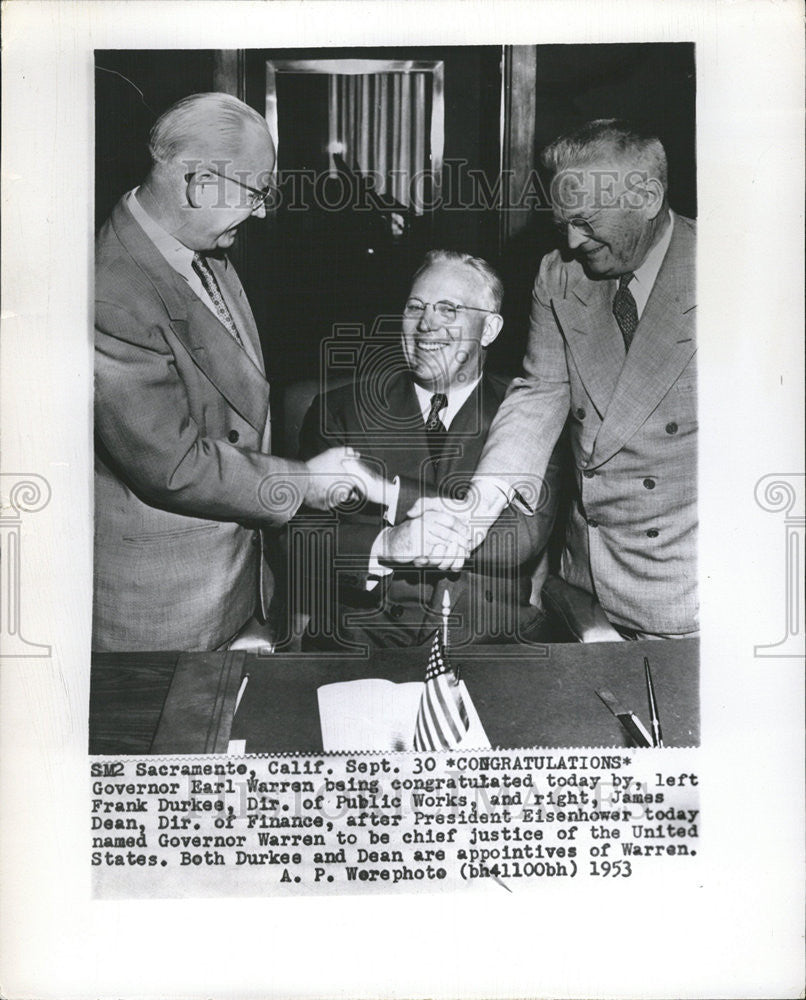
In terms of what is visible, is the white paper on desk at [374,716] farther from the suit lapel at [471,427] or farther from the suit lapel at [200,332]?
the suit lapel at [200,332]

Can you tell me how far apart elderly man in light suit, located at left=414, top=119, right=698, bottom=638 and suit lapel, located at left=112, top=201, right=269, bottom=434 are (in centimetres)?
52

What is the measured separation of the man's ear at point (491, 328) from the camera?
78.2 inches

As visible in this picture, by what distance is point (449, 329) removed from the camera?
199cm

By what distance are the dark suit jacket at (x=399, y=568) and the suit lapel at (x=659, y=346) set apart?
323mm

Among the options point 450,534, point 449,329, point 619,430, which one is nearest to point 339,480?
point 450,534

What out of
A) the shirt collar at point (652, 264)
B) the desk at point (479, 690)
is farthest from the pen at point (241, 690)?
the shirt collar at point (652, 264)

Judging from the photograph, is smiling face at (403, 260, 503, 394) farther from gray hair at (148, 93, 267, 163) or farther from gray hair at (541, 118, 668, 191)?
gray hair at (148, 93, 267, 163)

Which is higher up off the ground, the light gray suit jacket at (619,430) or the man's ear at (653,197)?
the man's ear at (653,197)

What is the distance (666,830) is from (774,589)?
0.56 m

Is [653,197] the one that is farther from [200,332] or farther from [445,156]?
[200,332]

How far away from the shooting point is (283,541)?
1.98m

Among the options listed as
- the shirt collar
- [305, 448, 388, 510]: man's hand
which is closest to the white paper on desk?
[305, 448, 388, 510]: man's hand

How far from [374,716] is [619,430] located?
805 millimetres

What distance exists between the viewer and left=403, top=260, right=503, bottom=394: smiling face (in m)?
1.97
